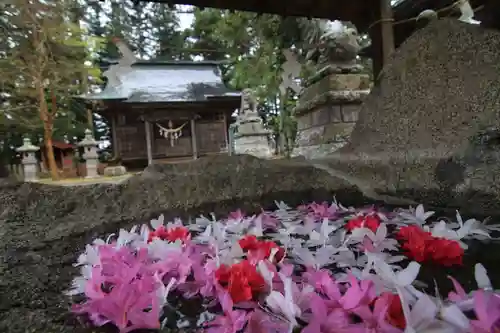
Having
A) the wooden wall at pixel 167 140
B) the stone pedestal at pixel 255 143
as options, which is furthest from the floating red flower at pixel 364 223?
the wooden wall at pixel 167 140

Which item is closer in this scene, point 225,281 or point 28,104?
point 225,281

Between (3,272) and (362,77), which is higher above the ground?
(362,77)

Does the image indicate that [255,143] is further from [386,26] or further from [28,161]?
[28,161]

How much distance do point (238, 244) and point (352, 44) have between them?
158 inches

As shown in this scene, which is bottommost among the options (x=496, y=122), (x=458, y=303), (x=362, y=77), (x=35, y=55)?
(x=458, y=303)

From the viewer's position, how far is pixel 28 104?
8.91m

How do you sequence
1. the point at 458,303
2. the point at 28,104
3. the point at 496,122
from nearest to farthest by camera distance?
1. the point at 458,303
2. the point at 496,122
3. the point at 28,104

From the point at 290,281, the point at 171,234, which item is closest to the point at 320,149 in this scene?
the point at 171,234

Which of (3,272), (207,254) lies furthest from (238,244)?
(3,272)

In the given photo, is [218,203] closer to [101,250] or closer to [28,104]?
[101,250]

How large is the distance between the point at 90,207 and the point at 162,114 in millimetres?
10566

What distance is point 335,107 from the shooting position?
4.05 meters

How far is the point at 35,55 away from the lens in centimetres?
812

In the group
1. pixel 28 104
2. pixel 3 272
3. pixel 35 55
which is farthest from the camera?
pixel 28 104
